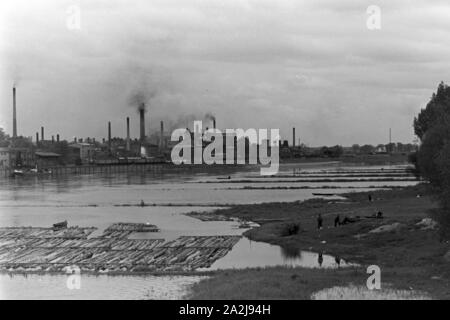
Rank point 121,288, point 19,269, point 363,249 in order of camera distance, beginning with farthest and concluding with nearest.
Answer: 1. point 363,249
2. point 19,269
3. point 121,288

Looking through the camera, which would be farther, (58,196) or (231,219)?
(58,196)

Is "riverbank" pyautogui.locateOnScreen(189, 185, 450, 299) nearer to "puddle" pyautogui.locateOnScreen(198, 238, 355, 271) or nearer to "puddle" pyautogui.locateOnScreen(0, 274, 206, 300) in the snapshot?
A: "puddle" pyautogui.locateOnScreen(198, 238, 355, 271)

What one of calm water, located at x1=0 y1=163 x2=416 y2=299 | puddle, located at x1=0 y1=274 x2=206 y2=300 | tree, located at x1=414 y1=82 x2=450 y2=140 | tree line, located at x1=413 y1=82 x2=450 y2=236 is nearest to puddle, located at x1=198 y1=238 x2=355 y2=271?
calm water, located at x1=0 y1=163 x2=416 y2=299

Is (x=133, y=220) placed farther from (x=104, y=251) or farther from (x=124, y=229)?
(x=104, y=251)

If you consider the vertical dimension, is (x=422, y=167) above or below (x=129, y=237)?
above

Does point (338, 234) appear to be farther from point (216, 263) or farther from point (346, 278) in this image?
point (346, 278)

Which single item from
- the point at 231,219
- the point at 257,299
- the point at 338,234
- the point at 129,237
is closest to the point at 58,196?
the point at 231,219
